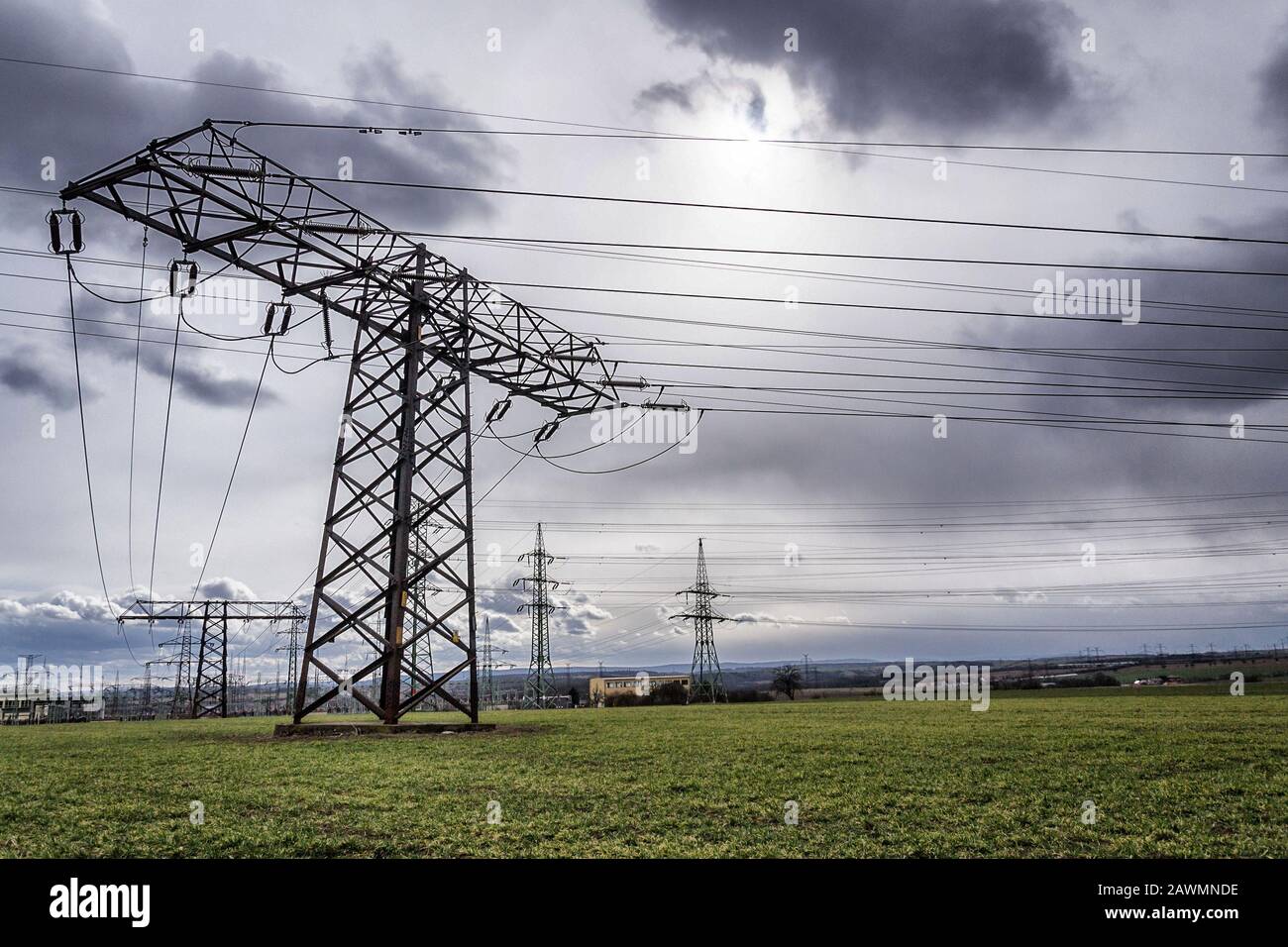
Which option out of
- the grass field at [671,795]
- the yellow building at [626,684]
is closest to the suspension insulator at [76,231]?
the grass field at [671,795]

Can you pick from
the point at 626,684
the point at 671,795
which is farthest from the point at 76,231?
the point at 626,684

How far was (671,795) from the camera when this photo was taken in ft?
36.1

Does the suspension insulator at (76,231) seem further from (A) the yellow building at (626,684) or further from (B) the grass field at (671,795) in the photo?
(A) the yellow building at (626,684)

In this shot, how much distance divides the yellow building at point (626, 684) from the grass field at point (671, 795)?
7521cm

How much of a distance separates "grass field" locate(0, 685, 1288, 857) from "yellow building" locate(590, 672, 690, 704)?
7521 cm

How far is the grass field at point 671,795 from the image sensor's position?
8477 millimetres

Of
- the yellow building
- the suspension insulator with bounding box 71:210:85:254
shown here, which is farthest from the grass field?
the yellow building

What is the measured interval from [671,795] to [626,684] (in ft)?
319

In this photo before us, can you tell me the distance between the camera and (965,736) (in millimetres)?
18031

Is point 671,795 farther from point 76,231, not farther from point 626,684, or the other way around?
point 626,684

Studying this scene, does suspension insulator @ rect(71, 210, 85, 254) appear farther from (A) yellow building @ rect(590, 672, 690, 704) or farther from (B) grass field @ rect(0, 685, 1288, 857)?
(A) yellow building @ rect(590, 672, 690, 704)

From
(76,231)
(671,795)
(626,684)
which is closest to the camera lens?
(671,795)
